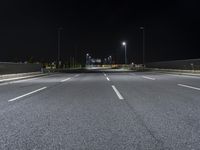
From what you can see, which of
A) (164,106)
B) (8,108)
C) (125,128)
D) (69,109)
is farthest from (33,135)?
(164,106)

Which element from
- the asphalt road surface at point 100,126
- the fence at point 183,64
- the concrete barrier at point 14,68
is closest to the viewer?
the asphalt road surface at point 100,126

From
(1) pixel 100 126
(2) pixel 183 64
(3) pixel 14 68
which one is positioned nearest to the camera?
(1) pixel 100 126

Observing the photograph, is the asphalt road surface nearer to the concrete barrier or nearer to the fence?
the concrete barrier

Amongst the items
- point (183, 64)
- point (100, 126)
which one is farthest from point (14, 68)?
point (100, 126)

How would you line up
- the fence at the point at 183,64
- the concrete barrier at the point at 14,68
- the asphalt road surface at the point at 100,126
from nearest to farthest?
the asphalt road surface at the point at 100,126 < the concrete barrier at the point at 14,68 < the fence at the point at 183,64

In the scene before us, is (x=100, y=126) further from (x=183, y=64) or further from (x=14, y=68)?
(x=183, y=64)

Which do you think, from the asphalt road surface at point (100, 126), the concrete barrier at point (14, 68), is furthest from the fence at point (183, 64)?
the asphalt road surface at point (100, 126)

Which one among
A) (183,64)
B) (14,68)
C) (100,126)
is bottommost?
(100,126)

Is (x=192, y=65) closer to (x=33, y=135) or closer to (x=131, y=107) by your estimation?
(x=131, y=107)

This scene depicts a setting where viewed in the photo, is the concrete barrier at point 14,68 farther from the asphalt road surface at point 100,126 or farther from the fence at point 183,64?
the fence at point 183,64

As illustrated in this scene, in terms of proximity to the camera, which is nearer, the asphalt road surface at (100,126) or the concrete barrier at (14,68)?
the asphalt road surface at (100,126)

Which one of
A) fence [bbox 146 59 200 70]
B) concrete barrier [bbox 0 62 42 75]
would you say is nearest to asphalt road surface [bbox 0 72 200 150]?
concrete barrier [bbox 0 62 42 75]

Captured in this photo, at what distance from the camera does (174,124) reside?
250 inches

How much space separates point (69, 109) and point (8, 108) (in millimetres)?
1880
